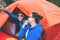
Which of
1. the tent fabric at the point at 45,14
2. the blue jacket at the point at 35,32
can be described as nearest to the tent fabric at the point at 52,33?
the tent fabric at the point at 45,14

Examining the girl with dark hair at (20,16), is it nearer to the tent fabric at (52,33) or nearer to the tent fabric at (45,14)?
the tent fabric at (45,14)

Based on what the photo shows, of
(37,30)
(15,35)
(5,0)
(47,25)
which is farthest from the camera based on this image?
(5,0)

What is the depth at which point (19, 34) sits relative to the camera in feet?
13.8

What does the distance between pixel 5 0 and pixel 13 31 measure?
1.91 m

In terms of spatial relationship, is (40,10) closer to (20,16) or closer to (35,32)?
(20,16)

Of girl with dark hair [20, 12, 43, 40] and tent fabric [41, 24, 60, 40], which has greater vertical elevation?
girl with dark hair [20, 12, 43, 40]

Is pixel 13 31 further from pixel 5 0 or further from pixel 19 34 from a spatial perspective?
pixel 5 0

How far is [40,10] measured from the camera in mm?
4219

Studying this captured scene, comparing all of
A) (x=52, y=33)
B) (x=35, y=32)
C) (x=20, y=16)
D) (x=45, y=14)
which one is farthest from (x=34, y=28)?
(x=20, y=16)

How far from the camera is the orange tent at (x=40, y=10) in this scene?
4.06 meters

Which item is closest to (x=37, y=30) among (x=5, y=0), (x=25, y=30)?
(x=25, y=30)

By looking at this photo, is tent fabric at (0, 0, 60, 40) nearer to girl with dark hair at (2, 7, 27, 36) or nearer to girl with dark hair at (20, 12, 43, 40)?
girl with dark hair at (2, 7, 27, 36)

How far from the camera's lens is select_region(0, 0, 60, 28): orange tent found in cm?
406

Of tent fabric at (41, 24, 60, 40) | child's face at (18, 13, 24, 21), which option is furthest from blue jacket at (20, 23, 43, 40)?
child's face at (18, 13, 24, 21)
